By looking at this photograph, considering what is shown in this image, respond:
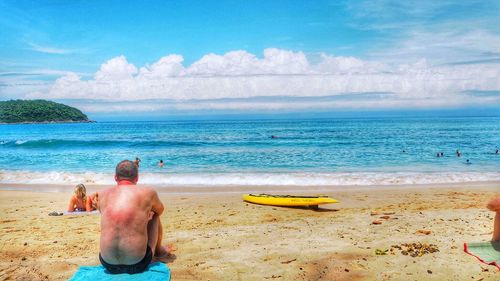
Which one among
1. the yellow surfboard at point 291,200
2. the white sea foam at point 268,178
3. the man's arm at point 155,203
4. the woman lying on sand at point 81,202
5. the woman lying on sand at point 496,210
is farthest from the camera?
the white sea foam at point 268,178

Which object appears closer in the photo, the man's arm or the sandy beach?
the man's arm

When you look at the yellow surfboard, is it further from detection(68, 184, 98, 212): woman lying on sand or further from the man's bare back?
the man's bare back

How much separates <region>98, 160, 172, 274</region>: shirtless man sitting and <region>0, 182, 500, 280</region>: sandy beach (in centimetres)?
84

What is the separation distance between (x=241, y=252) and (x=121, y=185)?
2.57 meters

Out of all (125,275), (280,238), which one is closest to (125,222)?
(125,275)

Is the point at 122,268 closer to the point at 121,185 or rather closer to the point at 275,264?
the point at 121,185

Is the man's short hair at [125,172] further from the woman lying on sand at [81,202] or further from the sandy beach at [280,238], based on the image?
the woman lying on sand at [81,202]

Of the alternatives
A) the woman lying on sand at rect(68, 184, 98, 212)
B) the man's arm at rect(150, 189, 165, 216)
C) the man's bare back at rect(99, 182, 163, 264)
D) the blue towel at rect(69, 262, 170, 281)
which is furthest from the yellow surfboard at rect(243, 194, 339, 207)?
the man's bare back at rect(99, 182, 163, 264)

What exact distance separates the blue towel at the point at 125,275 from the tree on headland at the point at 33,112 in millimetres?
161726

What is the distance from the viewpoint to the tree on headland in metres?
148

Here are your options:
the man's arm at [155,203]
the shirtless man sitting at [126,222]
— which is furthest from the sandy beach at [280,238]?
the man's arm at [155,203]

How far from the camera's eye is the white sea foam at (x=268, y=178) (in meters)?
17.3

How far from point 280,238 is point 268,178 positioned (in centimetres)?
1080

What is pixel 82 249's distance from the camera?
724 centimetres
